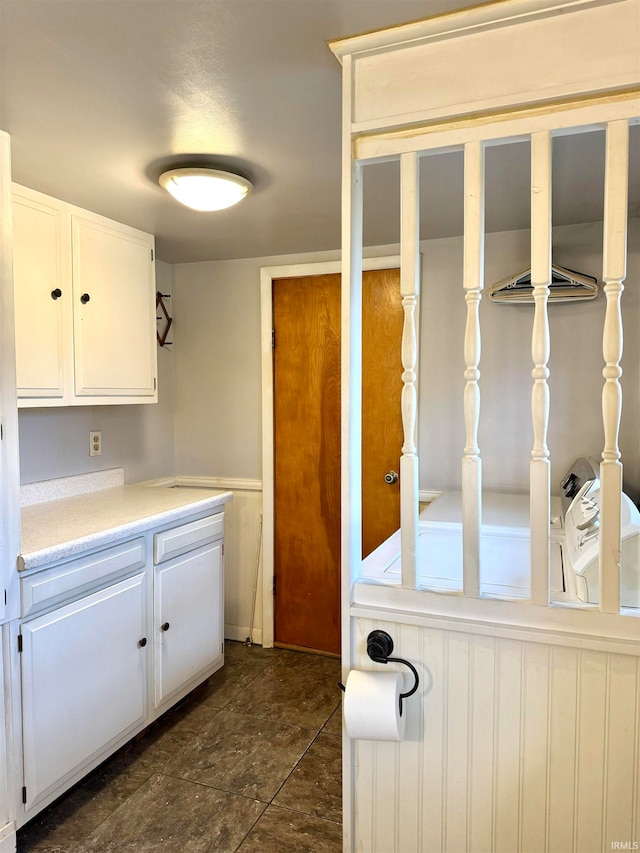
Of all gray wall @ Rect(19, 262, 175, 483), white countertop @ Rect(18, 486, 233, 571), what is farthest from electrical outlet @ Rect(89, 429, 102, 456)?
white countertop @ Rect(18, 486, 233, 571)

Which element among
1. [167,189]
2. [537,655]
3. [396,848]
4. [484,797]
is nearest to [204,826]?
[396,848]

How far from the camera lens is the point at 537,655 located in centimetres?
121

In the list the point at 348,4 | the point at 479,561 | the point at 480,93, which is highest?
the point at 348,4

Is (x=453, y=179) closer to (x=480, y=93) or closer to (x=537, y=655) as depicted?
(x=480, y=93)

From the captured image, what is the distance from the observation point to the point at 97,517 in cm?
221

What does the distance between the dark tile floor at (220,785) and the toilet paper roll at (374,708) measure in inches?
33.2

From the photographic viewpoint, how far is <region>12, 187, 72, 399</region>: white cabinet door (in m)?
2.01

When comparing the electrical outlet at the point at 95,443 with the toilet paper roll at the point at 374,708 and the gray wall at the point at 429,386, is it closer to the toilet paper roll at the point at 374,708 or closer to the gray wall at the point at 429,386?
the gray wall at the point at 429,386

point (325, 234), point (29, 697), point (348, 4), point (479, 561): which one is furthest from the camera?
point (325, 234)

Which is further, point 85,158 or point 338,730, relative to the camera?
point 338,730

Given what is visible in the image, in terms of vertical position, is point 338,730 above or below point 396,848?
below

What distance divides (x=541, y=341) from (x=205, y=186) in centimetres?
131

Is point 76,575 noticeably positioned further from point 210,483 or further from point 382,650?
point 210,483

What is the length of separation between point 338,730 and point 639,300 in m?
2.29
